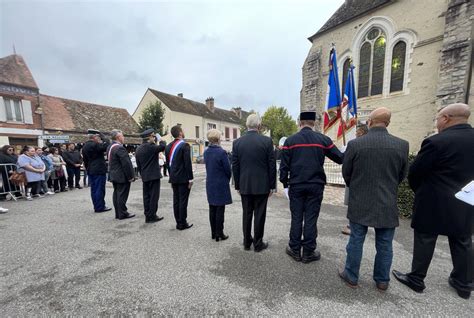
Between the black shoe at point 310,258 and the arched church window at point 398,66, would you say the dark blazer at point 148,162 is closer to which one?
the black shoe at point 310,258

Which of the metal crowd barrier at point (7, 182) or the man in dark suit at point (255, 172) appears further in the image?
the metal crowd barrier at point (7, 182)

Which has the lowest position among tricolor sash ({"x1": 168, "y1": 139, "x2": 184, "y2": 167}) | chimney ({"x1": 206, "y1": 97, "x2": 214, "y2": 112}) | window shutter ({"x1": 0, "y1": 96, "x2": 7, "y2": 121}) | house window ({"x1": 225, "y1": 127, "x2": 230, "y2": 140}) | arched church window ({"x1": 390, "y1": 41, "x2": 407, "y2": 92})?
tricolor sash ({"x1": 168, "y1": 139, "x2": 184, "y2": 167})

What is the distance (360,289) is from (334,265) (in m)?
0.47

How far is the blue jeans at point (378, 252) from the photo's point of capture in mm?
2186

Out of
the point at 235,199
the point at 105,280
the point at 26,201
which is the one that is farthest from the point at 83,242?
the point at 26,201

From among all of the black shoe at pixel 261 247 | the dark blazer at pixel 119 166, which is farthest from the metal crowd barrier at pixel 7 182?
the black shoe at pixel 261 247

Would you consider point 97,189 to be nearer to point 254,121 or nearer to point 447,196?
point 254,121

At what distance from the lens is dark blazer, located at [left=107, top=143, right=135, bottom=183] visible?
14.2 feet

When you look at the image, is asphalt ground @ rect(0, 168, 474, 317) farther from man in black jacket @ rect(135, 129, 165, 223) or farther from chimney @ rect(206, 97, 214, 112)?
chimney @ rect(206, 97, 214, 112)

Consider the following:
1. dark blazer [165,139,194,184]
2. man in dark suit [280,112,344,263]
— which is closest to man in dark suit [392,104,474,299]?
man in dark suit [280,112,344,263]

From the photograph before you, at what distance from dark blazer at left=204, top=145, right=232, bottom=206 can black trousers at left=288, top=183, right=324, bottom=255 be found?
3.45 feet

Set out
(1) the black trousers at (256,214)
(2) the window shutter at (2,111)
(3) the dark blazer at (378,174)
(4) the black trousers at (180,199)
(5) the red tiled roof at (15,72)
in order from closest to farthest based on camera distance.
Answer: (3) the dark blazer at (378,174), (1) the black trousers at (256,214), (4) the black trousers at (180,199), (2) the window shutter at (2,111), (5) the red tiled roof at (15,72)

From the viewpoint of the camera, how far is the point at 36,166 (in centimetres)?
633

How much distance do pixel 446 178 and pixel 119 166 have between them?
504 centimetres
